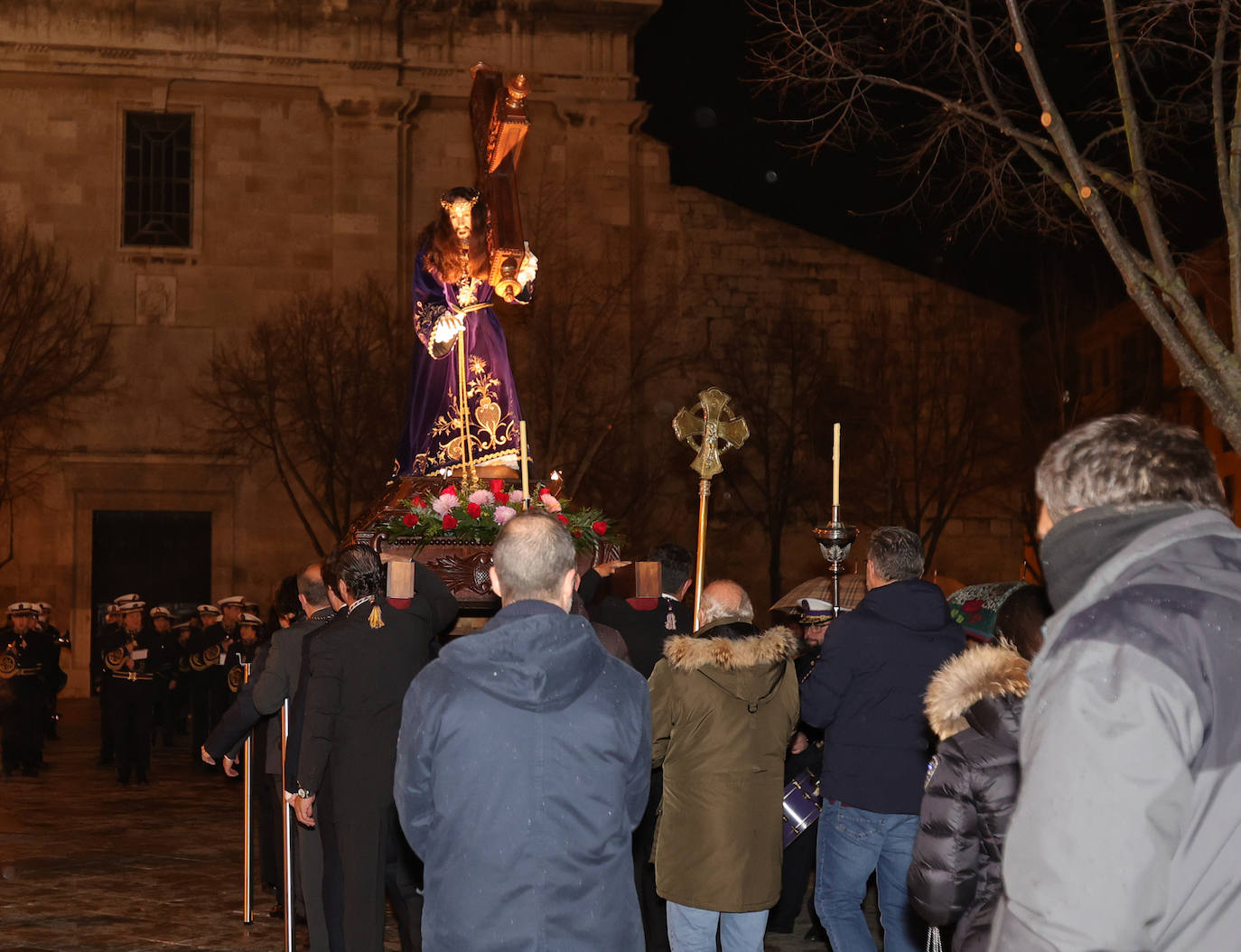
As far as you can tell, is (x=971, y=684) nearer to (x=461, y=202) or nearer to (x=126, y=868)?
(x=461, y=202)

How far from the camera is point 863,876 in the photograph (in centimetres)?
633

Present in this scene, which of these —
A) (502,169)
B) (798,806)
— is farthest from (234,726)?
(502,169)

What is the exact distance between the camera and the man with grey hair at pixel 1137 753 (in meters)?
2.25

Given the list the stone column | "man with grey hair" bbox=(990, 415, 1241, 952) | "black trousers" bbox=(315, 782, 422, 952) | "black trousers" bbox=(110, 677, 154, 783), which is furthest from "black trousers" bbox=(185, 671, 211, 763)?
"man with grey hair" bbox=(990, 415, 1241, 952)

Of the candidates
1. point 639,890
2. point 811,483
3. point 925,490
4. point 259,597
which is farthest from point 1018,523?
point 639,890

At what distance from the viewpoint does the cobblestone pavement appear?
8477mm

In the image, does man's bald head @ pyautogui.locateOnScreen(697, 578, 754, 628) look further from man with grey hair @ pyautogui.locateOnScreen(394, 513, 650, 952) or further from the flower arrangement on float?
the flower arrangement on float

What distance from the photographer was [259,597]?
26703 millimetres

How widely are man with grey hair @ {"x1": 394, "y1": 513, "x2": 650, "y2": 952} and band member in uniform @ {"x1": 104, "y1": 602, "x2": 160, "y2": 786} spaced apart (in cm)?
1308

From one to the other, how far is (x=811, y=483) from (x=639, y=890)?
68.7 ft

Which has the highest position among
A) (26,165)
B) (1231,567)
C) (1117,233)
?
(26,165)

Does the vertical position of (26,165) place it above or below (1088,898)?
above

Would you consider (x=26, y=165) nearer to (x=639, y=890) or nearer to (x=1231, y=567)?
(x=639, y=890)

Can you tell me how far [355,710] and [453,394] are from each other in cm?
431
